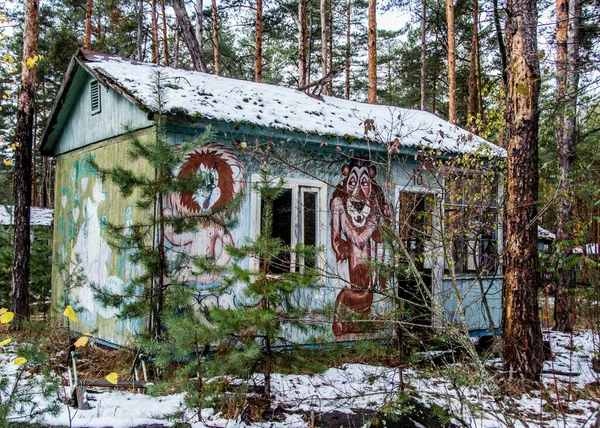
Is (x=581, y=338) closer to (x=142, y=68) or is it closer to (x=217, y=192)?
(x=217, y=192)

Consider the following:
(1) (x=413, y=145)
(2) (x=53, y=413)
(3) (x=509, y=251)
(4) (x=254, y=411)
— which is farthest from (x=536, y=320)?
(2) (x=53, y=413)

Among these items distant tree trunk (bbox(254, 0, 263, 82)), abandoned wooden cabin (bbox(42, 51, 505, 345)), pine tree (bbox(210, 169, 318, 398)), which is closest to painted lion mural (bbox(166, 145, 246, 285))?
abandoned wooden cabin (bbox(42, 51, 505, 345))

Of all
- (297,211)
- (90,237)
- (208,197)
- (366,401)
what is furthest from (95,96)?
(366,401)

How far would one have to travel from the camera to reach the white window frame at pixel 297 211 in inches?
300

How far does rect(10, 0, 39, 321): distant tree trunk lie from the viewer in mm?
9875

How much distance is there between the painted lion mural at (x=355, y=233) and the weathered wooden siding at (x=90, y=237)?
288 cm

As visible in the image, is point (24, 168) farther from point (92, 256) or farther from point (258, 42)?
point (258, 42)

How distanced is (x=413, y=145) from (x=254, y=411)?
16.2 feet

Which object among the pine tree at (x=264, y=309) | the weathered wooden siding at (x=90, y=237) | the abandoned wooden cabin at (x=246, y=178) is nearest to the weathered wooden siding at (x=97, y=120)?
the abandoned wooden cabin at (x=246, y=178)

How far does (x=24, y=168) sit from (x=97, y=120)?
2.35 m

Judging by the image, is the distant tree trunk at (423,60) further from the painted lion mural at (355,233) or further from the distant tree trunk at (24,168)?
the distant tree trunk at (24,168)

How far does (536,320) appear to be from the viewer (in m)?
6.94

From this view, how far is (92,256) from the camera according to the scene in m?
8.58

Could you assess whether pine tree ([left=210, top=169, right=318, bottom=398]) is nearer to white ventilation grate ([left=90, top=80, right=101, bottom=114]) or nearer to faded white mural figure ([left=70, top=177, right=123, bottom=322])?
faded white mural figure ([left=70, top=177, right=123, bottom=322])
